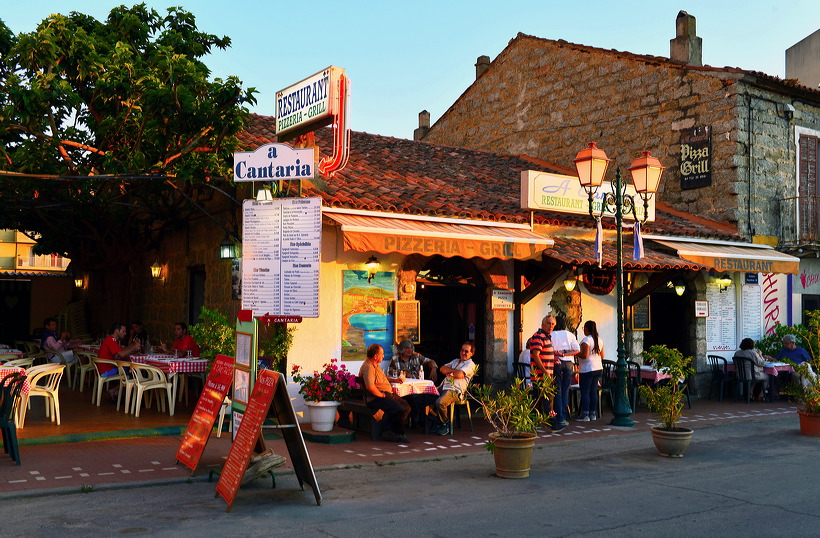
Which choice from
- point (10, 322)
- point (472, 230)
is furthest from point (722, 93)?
point (10, 322)

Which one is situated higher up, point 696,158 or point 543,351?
point 696,158

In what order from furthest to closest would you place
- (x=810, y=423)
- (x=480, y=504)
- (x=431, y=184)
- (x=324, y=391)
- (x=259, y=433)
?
1. (x=431, y=184)
2. (x=810, y=423)
3. (x=324, y=391)
4. (x=259, y=433)
5. (x=480, y=504)

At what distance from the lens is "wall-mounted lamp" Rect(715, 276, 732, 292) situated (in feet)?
48.1

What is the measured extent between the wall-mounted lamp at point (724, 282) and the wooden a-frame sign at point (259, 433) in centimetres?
1084

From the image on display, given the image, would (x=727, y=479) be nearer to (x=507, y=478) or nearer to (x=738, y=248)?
(x=507, y=478)

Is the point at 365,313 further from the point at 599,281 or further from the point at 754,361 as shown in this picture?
the point at 754,361

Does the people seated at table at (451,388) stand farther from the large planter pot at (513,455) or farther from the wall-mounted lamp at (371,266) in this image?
the large planter pot at (513,455)

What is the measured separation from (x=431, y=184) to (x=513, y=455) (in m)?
6.73

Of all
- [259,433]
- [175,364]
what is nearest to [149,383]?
[175,364]

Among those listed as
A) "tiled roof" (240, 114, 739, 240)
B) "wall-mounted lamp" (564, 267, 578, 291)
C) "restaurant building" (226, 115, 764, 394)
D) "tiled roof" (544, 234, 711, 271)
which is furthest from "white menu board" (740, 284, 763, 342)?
"wall-mounted lamp" (564, 267, 578, 291)

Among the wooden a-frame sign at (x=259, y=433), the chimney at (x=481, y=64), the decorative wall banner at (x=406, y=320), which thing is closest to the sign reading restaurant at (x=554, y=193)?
the decorative wall banner at (x=406, y=320)

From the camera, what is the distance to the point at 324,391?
975cm

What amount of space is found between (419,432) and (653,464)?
3.27m

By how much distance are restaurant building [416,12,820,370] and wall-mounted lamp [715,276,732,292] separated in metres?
0.04
